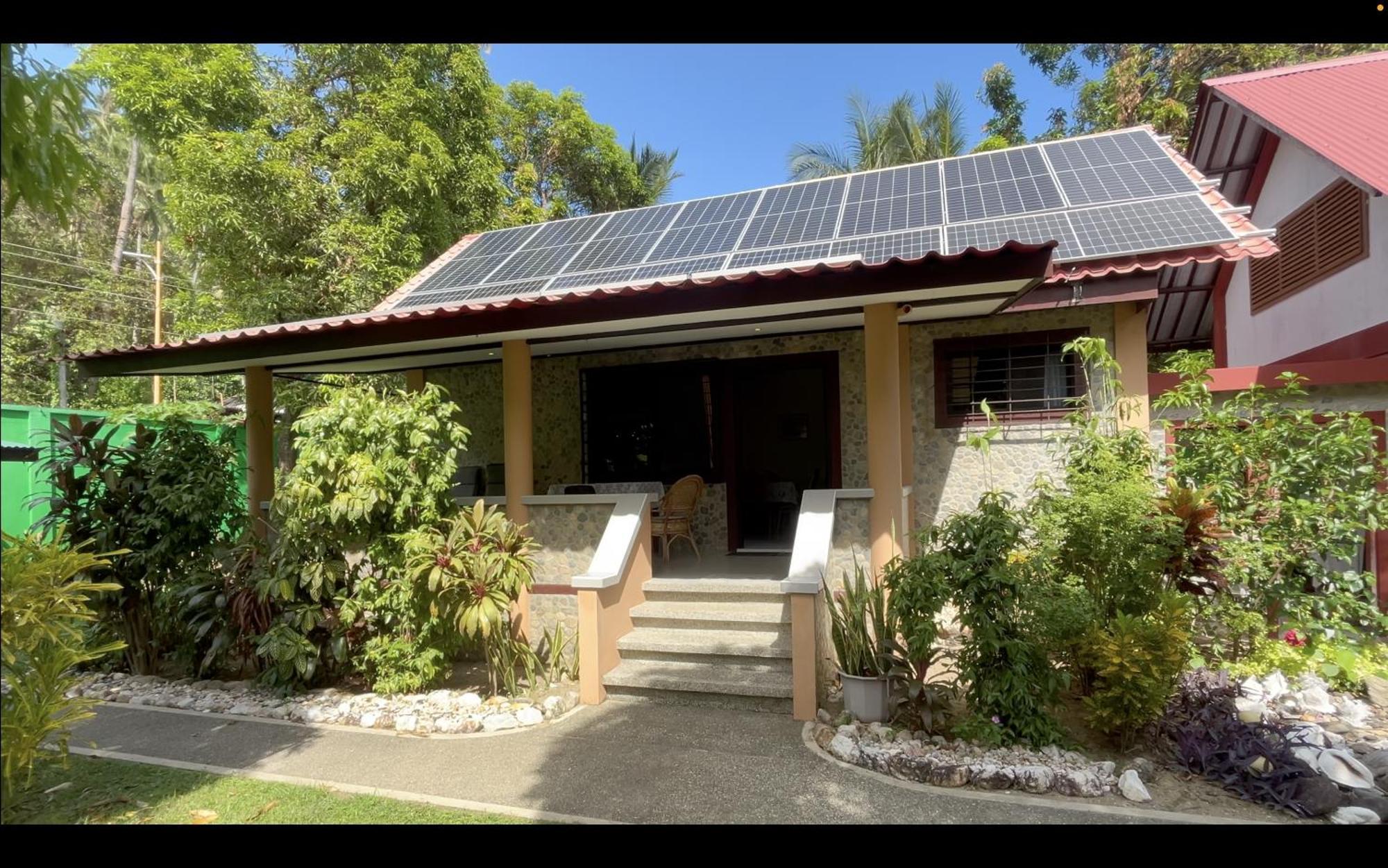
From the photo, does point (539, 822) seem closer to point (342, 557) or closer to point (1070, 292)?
point (342, 557)

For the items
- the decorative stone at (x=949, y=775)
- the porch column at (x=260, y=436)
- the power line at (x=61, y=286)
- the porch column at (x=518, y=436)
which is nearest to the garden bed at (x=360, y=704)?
the porch column at (x=518, y=436)

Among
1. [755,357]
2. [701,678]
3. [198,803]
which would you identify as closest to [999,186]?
[755,357]

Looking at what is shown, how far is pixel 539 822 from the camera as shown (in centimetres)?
361

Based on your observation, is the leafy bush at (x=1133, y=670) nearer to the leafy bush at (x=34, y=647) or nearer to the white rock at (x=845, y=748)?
the white rock at (x=845, y=748)

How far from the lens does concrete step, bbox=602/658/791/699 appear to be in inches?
204

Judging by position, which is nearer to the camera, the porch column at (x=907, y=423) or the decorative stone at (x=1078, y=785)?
the decorative stone at (x=1078, y=785)

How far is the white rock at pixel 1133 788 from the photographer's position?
3.75m

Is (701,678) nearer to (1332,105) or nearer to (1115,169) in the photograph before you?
(1115,169)

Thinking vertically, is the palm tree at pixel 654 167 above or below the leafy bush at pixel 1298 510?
above

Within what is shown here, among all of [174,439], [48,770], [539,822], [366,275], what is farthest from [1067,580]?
[366,275]

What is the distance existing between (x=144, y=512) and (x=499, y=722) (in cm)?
405

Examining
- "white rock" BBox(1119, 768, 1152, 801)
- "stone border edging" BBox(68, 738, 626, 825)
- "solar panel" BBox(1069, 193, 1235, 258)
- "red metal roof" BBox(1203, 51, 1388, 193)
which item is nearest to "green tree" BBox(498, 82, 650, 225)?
"solar panel" BBox(1069, 193, 1235, 258)

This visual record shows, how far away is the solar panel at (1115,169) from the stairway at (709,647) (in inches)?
240

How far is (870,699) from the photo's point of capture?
4.76 m
